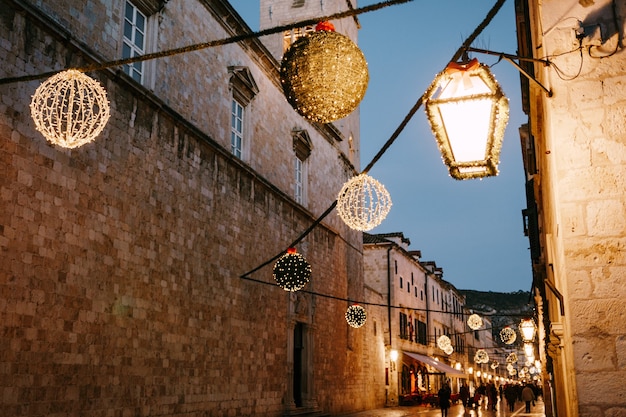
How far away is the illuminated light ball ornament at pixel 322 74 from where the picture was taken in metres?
5.10

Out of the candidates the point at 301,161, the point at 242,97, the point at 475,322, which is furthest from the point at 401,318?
the point at 242,97

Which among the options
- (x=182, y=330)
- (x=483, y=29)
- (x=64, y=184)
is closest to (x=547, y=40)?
(x=483, y=29)

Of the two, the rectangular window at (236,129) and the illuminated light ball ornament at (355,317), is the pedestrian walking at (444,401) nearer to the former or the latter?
the illuminated light ball ornament at (355,317)

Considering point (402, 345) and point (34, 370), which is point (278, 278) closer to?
point (34, 370)

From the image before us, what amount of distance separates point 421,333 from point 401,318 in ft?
20.4

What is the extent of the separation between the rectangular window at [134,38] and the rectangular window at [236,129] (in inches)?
147

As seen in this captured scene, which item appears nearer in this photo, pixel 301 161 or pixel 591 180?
pixel 591 180

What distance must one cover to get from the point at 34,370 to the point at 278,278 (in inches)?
251

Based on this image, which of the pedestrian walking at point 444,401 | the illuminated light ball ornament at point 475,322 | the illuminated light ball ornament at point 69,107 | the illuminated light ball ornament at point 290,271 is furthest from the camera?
the illuminated light ball ornament at point 475,322

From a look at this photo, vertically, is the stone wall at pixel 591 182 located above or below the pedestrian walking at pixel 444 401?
above

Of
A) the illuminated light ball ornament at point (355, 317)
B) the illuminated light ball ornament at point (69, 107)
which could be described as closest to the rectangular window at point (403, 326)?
the illuminated light ball ornament at point (355, 317)

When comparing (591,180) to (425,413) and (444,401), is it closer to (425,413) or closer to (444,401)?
(444,401)

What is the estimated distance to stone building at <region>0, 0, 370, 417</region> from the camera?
26.6ft

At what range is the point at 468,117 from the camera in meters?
3.97
